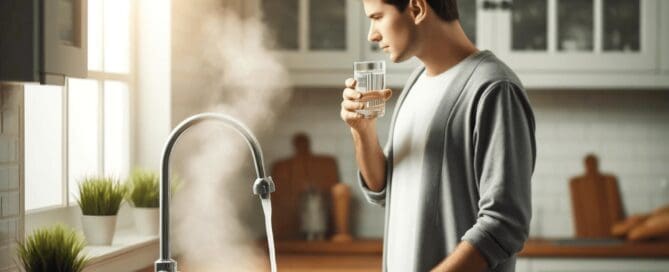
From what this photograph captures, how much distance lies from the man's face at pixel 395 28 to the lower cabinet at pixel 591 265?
1.92 meters

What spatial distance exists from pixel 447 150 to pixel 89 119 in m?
1.34

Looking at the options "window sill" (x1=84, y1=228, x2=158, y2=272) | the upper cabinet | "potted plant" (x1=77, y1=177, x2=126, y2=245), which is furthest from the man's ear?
the upper cabinet

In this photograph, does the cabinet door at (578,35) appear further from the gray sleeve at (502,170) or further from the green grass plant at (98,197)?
the gray sleeve at (502,170)

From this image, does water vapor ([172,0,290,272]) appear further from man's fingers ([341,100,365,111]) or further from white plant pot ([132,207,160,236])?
man's fingers ([341,100,365,111])

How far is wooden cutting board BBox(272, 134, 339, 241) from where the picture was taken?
3803 mm

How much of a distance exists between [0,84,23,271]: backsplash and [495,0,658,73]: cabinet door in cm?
222

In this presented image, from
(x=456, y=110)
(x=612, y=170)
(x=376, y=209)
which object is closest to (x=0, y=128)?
(x=456, y=110)

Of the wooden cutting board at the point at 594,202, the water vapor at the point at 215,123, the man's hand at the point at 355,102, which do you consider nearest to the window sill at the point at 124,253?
the water vapor at the point at 215,123

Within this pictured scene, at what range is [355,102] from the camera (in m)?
1.72

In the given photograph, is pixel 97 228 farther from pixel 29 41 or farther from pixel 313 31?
pixel 313 31

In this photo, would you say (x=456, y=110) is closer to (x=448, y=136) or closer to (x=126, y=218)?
(x=448, y=136)

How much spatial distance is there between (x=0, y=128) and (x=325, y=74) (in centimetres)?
202

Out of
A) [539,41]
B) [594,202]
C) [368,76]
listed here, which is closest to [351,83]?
[368,76]

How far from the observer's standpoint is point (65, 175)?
239cm
